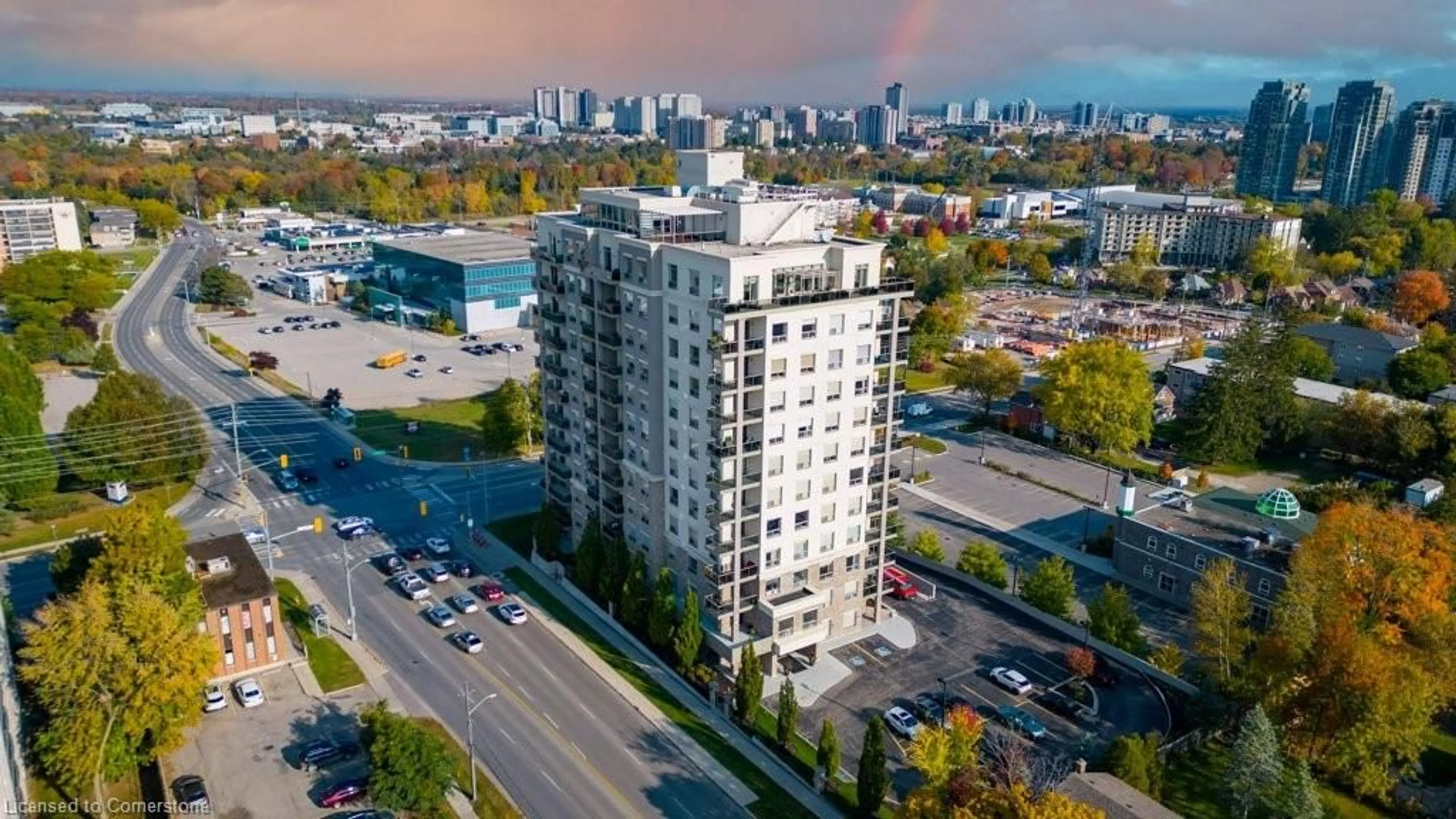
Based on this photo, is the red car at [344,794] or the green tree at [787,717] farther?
the green tree at [787,717]

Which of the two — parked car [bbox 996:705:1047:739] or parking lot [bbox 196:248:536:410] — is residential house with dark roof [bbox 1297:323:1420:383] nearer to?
parked car [bbox 996:705:1047:739]

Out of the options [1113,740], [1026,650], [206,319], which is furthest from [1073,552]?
[206,319]

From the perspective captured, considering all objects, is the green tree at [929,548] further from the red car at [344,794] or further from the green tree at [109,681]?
the green tree at [109,681]

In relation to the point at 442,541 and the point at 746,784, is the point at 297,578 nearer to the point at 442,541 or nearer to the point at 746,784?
the point at 442,541

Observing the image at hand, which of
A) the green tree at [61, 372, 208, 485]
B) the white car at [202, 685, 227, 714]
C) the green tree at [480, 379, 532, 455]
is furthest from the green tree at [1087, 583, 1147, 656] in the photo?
the green tree at [61, 372, 208, 485]

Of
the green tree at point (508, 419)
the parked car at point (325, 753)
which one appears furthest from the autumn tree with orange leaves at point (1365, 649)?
the green tree at point (508, 419)
